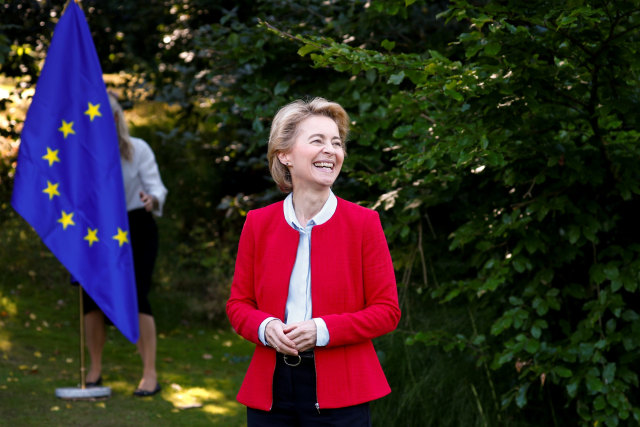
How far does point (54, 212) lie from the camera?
5.14 m

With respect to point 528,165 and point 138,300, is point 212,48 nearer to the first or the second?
point 138,300

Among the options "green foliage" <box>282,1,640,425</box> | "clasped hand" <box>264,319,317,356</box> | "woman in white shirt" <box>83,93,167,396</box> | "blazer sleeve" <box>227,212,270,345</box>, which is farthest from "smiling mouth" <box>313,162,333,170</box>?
"woman in white shirt" <box>83,93,167,396</box>

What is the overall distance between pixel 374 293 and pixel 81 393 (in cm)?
352

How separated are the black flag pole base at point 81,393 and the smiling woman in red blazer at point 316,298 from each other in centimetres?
323

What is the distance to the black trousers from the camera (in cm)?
237

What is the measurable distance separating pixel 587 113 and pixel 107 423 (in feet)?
10.3

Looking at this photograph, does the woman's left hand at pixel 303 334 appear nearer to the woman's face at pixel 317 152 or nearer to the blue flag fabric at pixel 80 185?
the woman's face at pixel 317 152

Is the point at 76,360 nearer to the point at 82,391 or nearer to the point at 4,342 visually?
the point at 4,342

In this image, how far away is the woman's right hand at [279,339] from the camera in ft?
7.50

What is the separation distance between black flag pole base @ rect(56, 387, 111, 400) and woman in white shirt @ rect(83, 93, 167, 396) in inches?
9.3

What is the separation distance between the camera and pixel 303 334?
2.29 meters

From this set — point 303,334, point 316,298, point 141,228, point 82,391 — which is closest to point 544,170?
point 316,298

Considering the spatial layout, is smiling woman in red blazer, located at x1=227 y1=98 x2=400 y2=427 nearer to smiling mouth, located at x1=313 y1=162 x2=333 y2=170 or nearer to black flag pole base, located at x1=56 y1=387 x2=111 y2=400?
smiling mouth, located at x1=313 y1=162 x2=333 y2=170

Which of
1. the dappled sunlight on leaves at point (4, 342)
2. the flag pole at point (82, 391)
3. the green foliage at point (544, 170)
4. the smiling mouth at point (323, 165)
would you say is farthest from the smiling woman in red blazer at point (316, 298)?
the dappled sunlight on leaves at point (4, 342)
